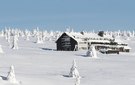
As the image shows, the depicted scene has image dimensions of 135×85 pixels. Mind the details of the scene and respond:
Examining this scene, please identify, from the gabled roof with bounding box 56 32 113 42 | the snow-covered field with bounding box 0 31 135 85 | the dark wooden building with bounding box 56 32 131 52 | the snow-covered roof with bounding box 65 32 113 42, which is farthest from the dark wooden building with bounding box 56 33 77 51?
the snow-covered field with bounding box 0 31 135 85

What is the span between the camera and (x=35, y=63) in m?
83.8

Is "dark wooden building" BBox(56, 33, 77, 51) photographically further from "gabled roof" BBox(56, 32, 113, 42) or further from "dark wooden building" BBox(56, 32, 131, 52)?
"gabled roof" BBox(56, 32, 113, 42)

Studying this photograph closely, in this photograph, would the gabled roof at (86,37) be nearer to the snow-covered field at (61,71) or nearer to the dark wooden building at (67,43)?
the dark wooden building at (67,43)

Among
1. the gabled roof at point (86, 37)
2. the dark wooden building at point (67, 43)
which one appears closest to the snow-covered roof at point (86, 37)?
the gabled roof at point (86, 37)

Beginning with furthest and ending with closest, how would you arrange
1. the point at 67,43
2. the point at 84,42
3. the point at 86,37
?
the point at 86,37
the point at 84,42
the point at 67,43

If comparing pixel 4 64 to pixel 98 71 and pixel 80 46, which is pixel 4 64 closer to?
pixel 98 71

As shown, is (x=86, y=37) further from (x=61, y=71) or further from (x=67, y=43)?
(x=61, y=71)

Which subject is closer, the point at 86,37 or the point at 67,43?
the point at 67,43

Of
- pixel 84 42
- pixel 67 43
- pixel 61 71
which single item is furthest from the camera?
pixel 84 42

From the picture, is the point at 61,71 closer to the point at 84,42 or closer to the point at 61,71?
the point at 61,71

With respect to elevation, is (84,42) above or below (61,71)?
above

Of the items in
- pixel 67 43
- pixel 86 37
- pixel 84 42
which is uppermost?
pixel 86 37

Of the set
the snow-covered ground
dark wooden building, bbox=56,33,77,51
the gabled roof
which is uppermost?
the gabled roof

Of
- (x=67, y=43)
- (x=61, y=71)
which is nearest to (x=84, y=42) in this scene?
(x=67, y=43)
